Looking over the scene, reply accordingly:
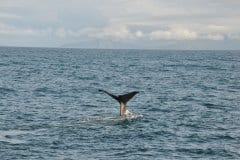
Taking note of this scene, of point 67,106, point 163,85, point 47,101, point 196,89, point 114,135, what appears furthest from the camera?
point 163,85

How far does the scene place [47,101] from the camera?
5053 centimetres

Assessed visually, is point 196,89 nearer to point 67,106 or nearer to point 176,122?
point 67,106

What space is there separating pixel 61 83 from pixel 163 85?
14.2 metres

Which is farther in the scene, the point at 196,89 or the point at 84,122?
the point at 196,89

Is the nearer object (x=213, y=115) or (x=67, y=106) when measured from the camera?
(x=213, y=115)

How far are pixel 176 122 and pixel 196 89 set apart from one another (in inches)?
1131

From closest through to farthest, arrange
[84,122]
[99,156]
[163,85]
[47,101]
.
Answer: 1. [99,156]
2. [84,122]
3. [47,101]
4. [163,85]

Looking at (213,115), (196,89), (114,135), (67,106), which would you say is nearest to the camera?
(114,135)

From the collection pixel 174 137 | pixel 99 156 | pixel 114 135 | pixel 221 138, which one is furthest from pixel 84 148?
pixel 221 138

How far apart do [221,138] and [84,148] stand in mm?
9266

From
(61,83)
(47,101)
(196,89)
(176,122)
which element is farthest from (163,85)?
(176,122)

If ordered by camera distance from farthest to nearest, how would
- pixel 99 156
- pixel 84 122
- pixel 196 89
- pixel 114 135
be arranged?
pixel 196 89, pixel 84 122, pixel 114 135, pixel 99 156

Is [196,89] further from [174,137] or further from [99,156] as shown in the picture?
[99,156]

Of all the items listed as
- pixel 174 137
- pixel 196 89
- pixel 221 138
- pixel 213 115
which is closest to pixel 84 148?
pixel 174 137
